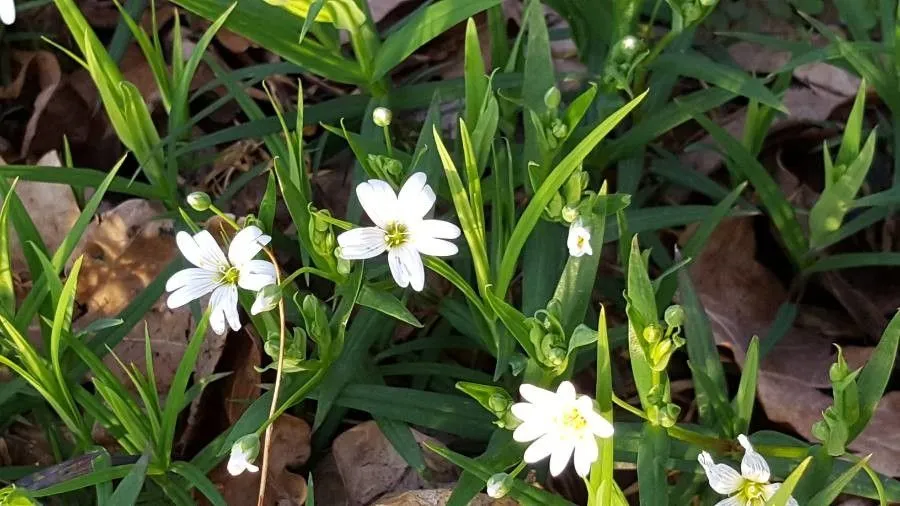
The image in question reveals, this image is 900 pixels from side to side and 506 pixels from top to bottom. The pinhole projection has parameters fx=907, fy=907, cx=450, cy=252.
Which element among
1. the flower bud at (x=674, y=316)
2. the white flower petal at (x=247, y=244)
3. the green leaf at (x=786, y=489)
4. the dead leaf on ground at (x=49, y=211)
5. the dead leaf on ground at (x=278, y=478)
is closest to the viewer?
the green leaf at (x=786, y=489)

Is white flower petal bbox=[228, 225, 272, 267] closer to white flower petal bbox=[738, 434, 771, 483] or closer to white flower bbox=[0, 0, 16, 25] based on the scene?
white flower bbox=[0, 0, 16, 25]

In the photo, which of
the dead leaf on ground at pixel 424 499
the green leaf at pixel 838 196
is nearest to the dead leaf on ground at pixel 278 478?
the dead leaf on ground at pixel 424 499

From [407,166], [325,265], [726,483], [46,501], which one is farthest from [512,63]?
[46,501]

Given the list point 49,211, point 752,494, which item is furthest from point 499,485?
point 49,211

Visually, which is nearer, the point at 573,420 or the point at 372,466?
the point at 573,420

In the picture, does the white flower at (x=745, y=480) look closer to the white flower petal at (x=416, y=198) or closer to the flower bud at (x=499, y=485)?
the flower bud at (x=499, y=485)

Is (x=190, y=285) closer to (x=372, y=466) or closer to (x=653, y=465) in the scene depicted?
(x=372, y=466)

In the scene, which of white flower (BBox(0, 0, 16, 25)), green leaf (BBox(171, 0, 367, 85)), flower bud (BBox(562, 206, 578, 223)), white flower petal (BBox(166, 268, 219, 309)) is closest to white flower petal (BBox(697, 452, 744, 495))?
flower bud (BBox(562, 206, 578, 223))
